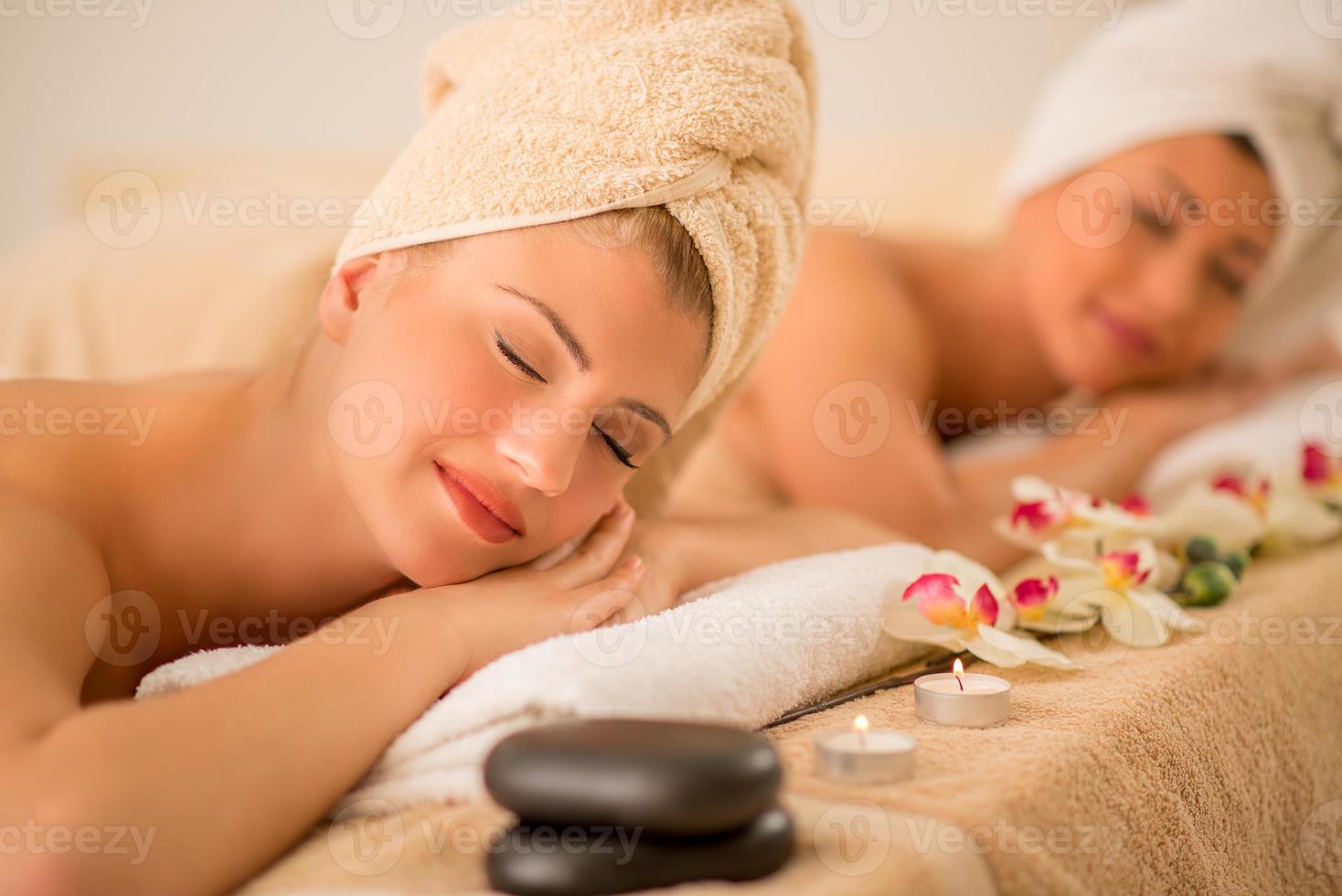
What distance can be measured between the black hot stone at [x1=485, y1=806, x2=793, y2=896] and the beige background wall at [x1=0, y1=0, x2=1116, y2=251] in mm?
2216

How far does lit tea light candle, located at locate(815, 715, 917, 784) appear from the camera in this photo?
0.73m

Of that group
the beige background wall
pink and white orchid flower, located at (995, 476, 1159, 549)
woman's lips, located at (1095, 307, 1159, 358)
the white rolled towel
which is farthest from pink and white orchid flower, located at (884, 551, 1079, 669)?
the beige background wall

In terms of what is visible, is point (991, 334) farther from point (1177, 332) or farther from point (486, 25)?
point (486, 25)

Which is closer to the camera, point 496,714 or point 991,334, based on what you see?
point 496,714

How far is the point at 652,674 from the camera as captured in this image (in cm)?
77

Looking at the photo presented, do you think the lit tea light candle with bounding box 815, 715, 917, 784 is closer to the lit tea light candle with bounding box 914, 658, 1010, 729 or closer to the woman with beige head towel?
the lit tea light candle with bounding box 914, 658, 1010, 729

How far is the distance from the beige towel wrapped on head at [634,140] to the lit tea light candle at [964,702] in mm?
383

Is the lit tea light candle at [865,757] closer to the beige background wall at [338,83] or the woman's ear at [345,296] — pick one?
the woman's ear at [345,296]

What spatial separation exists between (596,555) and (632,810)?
1.61 feet

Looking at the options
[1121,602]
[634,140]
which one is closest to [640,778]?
[634,140]

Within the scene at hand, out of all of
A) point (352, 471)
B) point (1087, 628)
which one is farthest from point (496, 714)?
point (1087, 628)

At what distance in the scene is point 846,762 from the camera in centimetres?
74

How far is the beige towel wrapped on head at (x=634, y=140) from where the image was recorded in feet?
3.25

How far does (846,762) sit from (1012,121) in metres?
2.49
